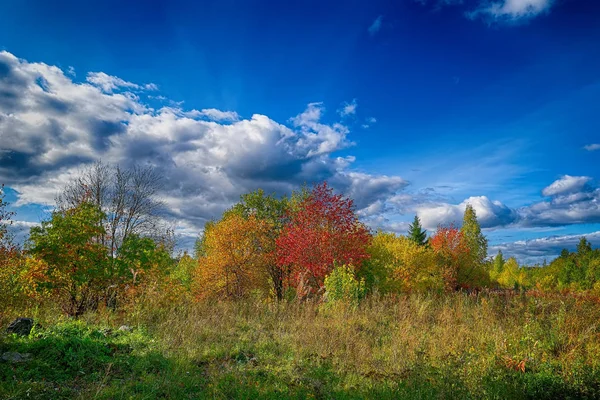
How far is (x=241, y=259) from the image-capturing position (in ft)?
62.5

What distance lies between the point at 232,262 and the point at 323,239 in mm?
5390

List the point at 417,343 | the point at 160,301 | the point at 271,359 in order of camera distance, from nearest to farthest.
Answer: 1. the point at 271,359
2. the point at 417,343
3. the point at 160,301

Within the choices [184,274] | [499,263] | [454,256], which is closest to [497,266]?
[499,263]

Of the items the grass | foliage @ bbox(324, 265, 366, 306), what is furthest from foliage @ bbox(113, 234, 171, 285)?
foliage @ bbox(324, 265, 366, 306)

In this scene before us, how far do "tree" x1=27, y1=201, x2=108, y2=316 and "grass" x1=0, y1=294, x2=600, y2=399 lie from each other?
41.7 inches

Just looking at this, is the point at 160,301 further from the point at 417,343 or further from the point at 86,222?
the point at 417,343

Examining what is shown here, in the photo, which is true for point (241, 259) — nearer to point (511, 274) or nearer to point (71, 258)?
point (71, 258)

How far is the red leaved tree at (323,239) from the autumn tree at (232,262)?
240 centimetres

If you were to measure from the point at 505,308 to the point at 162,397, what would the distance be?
927 centimetres

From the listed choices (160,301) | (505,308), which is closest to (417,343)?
(505,308)

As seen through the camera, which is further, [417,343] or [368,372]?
[417,343]

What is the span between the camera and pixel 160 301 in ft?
36.4

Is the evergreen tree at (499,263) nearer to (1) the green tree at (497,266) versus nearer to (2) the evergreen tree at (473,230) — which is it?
(1) the green tree at (497,266)

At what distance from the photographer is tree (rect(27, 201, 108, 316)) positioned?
34.9 feet
